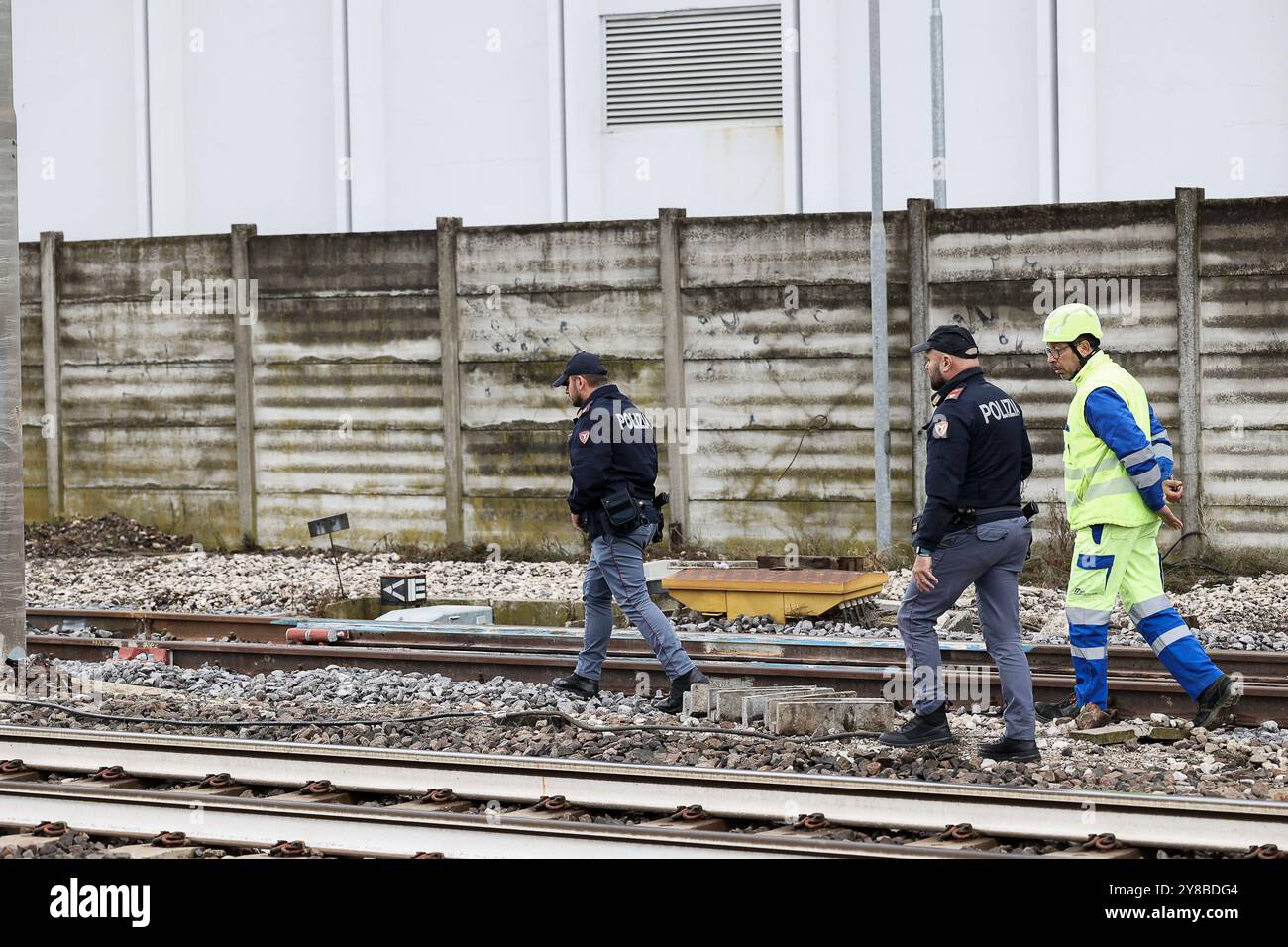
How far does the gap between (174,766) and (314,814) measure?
4.40 feet

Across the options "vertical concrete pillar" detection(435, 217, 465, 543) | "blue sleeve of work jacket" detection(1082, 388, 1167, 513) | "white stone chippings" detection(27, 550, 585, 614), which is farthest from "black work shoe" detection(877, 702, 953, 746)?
"vertical concrete pillar" detection(435, 217, 465, 543)

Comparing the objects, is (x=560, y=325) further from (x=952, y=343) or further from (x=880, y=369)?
(x=952, y=343)

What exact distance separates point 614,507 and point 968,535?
7.69 feet

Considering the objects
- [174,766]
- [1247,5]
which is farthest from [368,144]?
[174,766]

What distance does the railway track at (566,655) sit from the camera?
9578mm

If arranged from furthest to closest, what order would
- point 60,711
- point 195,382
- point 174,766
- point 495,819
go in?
point 195,382 → point 60,711 → point 174,766 → point 495,819

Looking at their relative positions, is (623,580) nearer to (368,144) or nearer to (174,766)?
(174,766)

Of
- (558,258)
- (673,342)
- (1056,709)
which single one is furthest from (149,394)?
(1056,709)

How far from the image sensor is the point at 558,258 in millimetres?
17031

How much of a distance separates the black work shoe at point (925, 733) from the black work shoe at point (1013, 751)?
0.22 m

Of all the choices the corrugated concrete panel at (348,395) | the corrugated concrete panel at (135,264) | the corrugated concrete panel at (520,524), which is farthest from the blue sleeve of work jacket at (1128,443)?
the corrugated concrete panel at (135,264)
